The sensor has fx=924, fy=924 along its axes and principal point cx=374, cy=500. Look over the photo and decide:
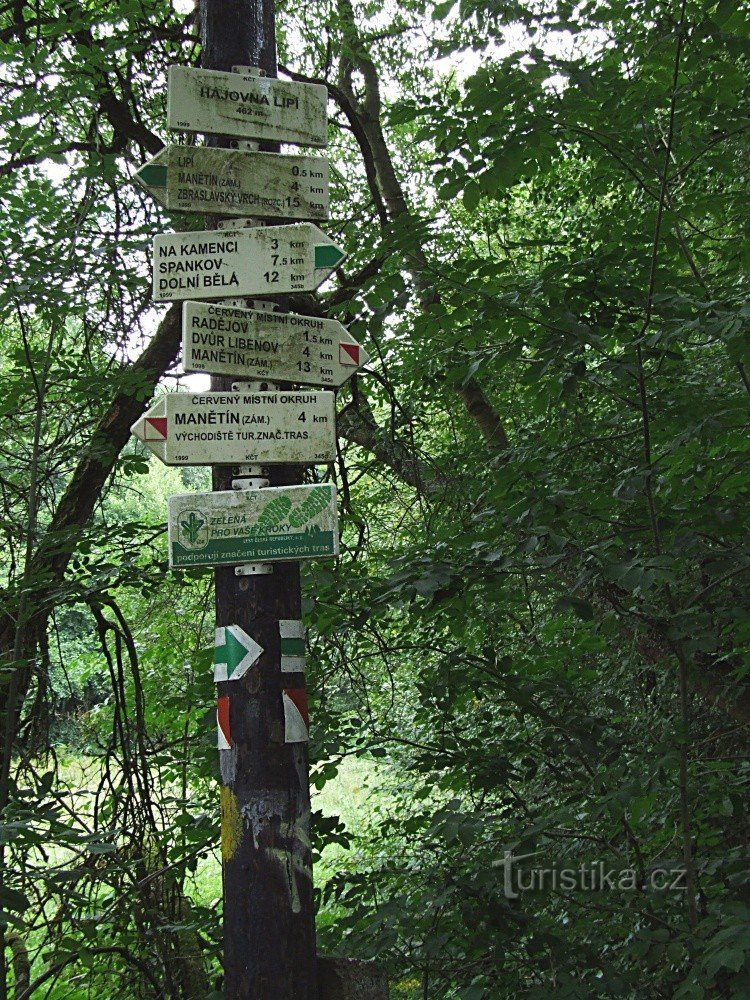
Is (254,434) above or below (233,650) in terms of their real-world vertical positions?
above

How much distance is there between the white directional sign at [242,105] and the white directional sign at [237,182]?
2.8 inches

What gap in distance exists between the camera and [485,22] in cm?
286

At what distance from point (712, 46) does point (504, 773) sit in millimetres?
2422

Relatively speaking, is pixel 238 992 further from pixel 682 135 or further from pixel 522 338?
pixel 682 135

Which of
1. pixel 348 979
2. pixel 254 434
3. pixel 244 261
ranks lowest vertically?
pixel 348 979

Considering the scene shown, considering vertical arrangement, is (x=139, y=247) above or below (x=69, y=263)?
above

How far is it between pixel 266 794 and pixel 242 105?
1.68 meters

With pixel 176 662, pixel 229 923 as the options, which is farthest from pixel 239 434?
pixel 176 662

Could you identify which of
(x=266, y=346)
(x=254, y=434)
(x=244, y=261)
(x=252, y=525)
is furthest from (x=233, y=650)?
(x=244, y=261)

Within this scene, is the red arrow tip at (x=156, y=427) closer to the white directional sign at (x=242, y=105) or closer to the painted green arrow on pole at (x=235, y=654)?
the painted green arrow on pole at (x=235, y=654)

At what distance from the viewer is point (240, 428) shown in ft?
7.23

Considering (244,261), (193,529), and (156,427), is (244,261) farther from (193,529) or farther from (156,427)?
(193,529)
